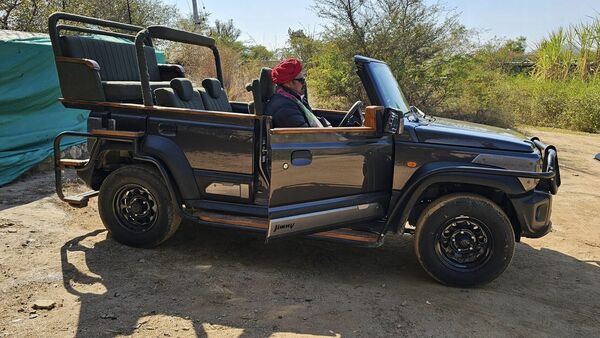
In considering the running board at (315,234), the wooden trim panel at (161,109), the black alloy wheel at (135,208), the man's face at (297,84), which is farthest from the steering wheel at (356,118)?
the black alloy wheel at (135,208)

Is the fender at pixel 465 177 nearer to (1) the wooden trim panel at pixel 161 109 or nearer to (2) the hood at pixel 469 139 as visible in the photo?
(2) the hood at pixel 469 139

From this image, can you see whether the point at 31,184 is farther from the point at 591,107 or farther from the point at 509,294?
the point at 591,107

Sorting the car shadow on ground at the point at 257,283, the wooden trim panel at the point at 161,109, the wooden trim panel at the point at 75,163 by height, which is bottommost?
the car shadow on ground at the point at 257,283

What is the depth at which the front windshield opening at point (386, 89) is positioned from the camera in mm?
4398

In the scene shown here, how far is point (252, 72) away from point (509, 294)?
49.2 ft

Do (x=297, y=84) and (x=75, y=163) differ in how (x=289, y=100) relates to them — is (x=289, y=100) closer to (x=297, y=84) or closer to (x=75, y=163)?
(x=297, y=84)

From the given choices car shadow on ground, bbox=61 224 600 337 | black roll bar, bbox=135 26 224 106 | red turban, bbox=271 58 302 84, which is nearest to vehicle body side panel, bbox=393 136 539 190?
car shadow on ground, bbox=61 224 600 337

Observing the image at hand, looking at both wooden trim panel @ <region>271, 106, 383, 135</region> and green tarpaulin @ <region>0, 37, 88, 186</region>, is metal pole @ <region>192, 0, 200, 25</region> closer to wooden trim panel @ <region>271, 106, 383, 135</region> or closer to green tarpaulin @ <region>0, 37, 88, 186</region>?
green tarpaulin @ <region>0, 37, 88, 186</region>

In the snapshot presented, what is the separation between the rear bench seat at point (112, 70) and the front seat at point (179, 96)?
0.37 meters

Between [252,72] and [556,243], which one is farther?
[252,72]

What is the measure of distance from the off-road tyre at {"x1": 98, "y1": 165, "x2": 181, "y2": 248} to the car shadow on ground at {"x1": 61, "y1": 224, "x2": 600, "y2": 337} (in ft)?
0.47

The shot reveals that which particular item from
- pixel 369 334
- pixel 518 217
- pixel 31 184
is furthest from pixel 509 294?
pixel 31 184

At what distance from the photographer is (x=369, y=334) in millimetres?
3389

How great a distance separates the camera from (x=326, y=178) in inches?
162
